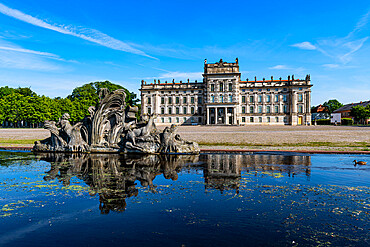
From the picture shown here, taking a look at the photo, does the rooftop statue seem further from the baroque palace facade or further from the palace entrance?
the palace entrance

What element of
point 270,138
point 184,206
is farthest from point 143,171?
point 270,138

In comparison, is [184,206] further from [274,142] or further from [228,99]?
[228,99]

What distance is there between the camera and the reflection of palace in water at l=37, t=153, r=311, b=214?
5328 mm

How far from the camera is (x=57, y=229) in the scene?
11.6 ft

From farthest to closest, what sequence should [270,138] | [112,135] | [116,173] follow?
[270,138] < [112,135] < [116,173]

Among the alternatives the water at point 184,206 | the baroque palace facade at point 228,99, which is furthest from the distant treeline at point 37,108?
the water at point 184,206

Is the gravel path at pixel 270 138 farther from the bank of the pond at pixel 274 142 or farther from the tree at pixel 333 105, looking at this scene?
the tree at pixel 333 105

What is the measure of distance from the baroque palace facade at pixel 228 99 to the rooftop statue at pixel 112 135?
186 ft


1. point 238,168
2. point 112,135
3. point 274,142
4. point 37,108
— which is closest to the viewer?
point 238,168

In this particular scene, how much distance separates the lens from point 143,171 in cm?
737

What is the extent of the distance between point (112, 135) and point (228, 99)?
202 ft

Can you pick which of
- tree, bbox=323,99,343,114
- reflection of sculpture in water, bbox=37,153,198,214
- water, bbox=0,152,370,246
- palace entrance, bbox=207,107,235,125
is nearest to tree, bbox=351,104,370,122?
tree, bbox=323,99,343,114

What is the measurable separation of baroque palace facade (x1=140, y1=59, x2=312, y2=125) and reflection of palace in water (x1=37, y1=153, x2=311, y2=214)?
196 feet

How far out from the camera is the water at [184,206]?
3305 mm
